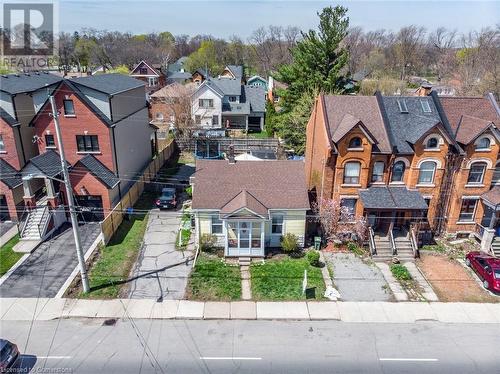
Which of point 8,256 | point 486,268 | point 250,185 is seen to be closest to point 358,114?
point 250,185

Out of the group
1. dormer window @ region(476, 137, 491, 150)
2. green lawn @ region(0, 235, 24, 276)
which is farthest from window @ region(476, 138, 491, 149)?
green lawn @ region(0, 235, 24, 276)

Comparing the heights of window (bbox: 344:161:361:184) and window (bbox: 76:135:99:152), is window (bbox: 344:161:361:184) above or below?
below

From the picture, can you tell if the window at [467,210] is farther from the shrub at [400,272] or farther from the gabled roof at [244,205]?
the gabled roof at [244,205]

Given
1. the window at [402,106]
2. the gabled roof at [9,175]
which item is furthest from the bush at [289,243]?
the gabled roof at [9,175]

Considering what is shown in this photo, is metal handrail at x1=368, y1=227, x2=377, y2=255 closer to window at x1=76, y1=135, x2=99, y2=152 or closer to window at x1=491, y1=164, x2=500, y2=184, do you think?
window at x1=491, y1=164, x2=500, y2=184

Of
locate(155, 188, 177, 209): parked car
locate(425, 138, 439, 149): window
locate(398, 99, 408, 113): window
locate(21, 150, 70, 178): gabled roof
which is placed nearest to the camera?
locate(425, 138, 439, 149): window

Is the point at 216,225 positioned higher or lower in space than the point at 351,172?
lower

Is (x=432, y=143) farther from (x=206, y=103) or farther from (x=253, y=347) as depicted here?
(x=206, y=103)
